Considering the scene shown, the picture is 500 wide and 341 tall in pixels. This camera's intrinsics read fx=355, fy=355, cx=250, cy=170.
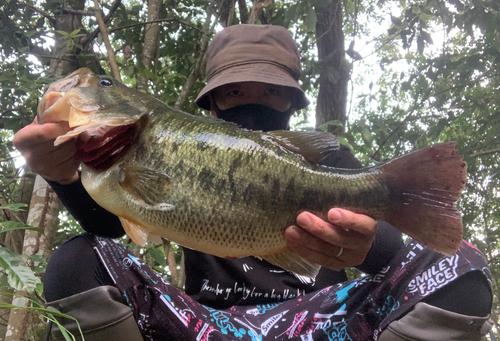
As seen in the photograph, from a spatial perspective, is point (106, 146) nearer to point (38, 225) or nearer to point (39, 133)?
point (39, 133)

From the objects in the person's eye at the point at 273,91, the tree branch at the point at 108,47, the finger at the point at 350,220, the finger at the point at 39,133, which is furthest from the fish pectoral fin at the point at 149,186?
the tree branch at the point at 108,47

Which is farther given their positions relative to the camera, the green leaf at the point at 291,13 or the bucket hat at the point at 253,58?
the green leaf at the point at 291,13

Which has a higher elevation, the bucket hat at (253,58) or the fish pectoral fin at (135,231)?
the bucket hat at (253,58)

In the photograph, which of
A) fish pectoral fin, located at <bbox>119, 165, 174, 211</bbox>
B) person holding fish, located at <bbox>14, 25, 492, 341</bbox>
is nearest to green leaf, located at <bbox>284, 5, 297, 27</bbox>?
person holding fish, located at <bbox>14, 25, 492, 341</bbox>

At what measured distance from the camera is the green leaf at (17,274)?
1.11 m

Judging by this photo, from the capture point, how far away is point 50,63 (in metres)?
3.14

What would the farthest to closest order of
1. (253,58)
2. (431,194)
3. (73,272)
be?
(253,58) < (73,272) < (431,194)

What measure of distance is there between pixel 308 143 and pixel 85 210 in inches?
38.4

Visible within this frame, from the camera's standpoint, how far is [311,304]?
1568 mm

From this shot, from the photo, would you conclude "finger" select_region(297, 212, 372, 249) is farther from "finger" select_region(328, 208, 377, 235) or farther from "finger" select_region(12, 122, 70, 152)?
"finger" select_region(12, 122, 70, 152)

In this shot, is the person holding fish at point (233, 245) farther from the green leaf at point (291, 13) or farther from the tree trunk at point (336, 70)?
the tree trunk at point (336, 70)

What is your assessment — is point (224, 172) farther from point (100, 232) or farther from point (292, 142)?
point (100, 232)

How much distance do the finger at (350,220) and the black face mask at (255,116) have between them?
0.89m

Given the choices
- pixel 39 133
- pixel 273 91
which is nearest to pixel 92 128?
pixel 39 133
